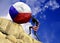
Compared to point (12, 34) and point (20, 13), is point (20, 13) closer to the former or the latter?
point (20, 13)

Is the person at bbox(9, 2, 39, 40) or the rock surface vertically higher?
the person at bbox(9, 2, 39, 40)

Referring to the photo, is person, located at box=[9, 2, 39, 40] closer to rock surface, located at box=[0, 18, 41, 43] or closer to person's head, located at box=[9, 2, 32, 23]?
person's head, located at box=[9, 2, 32, 23]

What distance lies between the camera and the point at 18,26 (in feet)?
11.8

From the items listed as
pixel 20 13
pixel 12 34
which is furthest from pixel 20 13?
pixel 12 34

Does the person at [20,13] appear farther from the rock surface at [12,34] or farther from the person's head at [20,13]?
the rock surface at [12,34]

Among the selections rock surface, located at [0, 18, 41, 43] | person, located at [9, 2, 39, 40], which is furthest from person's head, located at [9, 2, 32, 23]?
rock surface, located at [0, 18, 41, 43]

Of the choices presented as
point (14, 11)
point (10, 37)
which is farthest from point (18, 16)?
point (10, 37)

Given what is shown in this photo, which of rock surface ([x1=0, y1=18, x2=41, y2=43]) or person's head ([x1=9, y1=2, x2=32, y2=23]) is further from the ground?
person's head ([x1=9, y1=2, x2=32, y2=23])

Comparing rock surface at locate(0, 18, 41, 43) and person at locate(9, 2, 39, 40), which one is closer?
rock surface at locate(0, 18, 41, 43)

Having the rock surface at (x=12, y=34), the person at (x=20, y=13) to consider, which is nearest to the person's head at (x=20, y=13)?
the person at (x=20, y=13)

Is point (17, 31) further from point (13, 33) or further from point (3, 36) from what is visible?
point (3, 36)

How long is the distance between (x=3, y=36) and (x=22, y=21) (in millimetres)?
415

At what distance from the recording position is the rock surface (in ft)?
10.6

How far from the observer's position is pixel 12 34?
11.3ft
